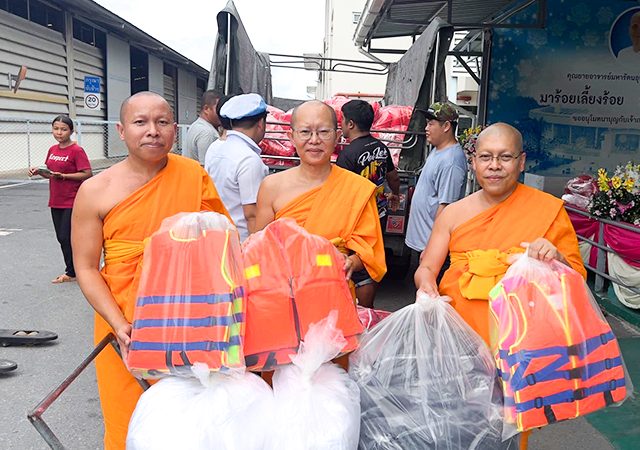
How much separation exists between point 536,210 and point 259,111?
1847 millimetres

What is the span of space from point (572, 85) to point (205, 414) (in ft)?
24.6

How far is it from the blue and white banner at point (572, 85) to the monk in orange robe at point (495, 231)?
5.96 meters

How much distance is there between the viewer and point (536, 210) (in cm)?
228

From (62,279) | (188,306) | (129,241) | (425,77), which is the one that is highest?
(425,77)

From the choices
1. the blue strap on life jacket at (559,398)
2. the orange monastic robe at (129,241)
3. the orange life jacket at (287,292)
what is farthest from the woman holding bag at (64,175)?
the blue strap on life jacket at (559,398)

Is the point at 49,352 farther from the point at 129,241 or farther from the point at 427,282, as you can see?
the point at 427,282

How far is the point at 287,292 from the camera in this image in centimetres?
183

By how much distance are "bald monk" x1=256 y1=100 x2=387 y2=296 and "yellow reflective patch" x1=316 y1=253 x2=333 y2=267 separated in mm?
408

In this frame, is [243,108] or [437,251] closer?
[437,251]

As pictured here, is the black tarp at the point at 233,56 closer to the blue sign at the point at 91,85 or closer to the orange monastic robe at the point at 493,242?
the orange monastic robe at the point at 493,242

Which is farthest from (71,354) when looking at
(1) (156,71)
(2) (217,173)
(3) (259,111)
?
(1) (156,71)

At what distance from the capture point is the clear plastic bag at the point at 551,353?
1.71 m

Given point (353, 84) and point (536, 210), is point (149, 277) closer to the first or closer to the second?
point (536, 210)

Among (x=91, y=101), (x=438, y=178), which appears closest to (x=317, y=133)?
(x=438, y=178)
